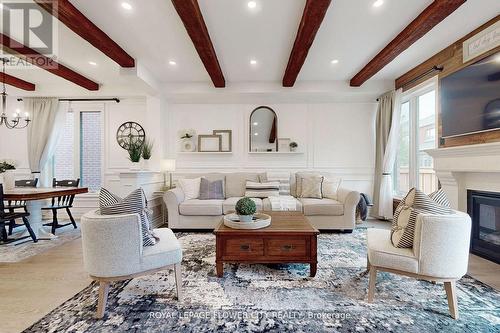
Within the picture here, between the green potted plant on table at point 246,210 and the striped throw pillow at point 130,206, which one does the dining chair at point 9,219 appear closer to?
the striped throw pillow at point 130,206

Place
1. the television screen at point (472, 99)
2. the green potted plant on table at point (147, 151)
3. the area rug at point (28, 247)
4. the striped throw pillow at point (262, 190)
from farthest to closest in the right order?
the green potted plant on table at point (147, 151) → the striped throw pillow at point (262, 190) → the area rug at point (28, 247) → the television screen at point (472, 99)

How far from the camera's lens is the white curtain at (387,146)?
14.4 feet

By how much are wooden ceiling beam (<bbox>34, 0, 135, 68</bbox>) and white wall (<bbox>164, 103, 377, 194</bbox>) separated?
6.26 feet

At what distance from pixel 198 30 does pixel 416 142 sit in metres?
4.02

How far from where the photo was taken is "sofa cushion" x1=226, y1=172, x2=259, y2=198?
15.1 feet

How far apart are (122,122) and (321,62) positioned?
4.26m

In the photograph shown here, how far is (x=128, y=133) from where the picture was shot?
5.19 meters

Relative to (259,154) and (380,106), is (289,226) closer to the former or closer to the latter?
(259,154)

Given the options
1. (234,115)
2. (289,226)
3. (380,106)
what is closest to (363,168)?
(380,106)

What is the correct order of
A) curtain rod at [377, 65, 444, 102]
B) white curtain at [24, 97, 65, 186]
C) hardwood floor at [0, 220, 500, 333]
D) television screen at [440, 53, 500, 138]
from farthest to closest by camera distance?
white curtain at [24, 97, 65, 186] → curtain rod at [377, 65, 444, 102] → television screen at [440, 53, 500, 138] → hardwood floor at [0, 220, 500, 333]

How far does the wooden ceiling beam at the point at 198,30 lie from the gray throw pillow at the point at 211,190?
1.94 metres

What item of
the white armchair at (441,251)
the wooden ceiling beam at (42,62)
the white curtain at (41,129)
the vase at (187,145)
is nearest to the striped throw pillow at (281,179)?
the vase at (187,145)

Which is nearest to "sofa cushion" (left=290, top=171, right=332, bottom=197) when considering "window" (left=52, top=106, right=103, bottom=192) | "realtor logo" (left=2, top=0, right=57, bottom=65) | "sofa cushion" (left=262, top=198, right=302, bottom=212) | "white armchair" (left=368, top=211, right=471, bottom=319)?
"sofa cushion" (left=262, top=198, right=302, bottom=212)

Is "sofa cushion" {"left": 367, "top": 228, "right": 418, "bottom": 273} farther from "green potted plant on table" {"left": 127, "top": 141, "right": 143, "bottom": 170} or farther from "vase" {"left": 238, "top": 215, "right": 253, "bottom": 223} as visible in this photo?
"green potted plant on table" {"left": 127, "top": 141, "right": 143, "bottom": 170}
